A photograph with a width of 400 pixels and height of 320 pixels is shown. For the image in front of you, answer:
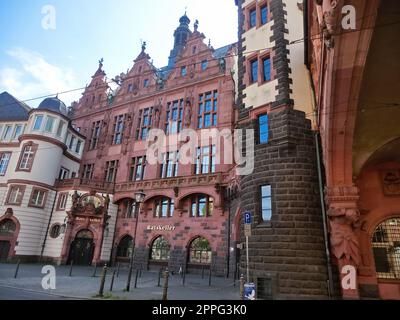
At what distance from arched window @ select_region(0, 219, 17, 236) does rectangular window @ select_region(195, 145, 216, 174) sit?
55.7ft

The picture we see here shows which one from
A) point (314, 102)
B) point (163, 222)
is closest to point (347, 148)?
point (314, 102)

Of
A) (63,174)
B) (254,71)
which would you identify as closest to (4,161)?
(63,174)

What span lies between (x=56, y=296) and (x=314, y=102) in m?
12.2

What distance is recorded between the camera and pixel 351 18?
15.3 ft

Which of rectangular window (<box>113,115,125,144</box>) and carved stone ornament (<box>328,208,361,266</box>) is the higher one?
rectangular window (<box>113,115,125,144</box>)

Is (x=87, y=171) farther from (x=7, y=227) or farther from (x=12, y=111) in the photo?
(x=12, y=111)

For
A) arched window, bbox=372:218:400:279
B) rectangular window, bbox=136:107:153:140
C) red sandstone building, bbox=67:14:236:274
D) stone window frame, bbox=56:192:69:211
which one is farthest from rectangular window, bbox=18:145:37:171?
arched window, bbox=372:218:400:279

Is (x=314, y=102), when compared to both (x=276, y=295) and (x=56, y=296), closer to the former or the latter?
(x=276, y=295)

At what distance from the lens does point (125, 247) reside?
25.9m

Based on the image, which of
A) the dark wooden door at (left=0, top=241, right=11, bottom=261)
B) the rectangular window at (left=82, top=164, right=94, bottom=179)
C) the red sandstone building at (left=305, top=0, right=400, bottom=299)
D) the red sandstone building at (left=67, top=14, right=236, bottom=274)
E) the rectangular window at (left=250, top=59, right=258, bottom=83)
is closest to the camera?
the red sandstone building at (left=305, top=0, right=400, bottom=299)

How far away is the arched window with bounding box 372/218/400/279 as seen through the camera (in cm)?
940

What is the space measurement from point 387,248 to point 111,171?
2560cm

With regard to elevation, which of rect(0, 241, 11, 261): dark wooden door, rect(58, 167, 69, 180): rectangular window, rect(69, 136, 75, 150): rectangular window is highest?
rect(69, 136, 75, 150): rectangular window

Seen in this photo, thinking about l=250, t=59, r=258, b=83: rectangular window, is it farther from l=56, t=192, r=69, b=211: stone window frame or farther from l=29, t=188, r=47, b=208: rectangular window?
l=29, t=188, r=47, b=208: rectangular window
